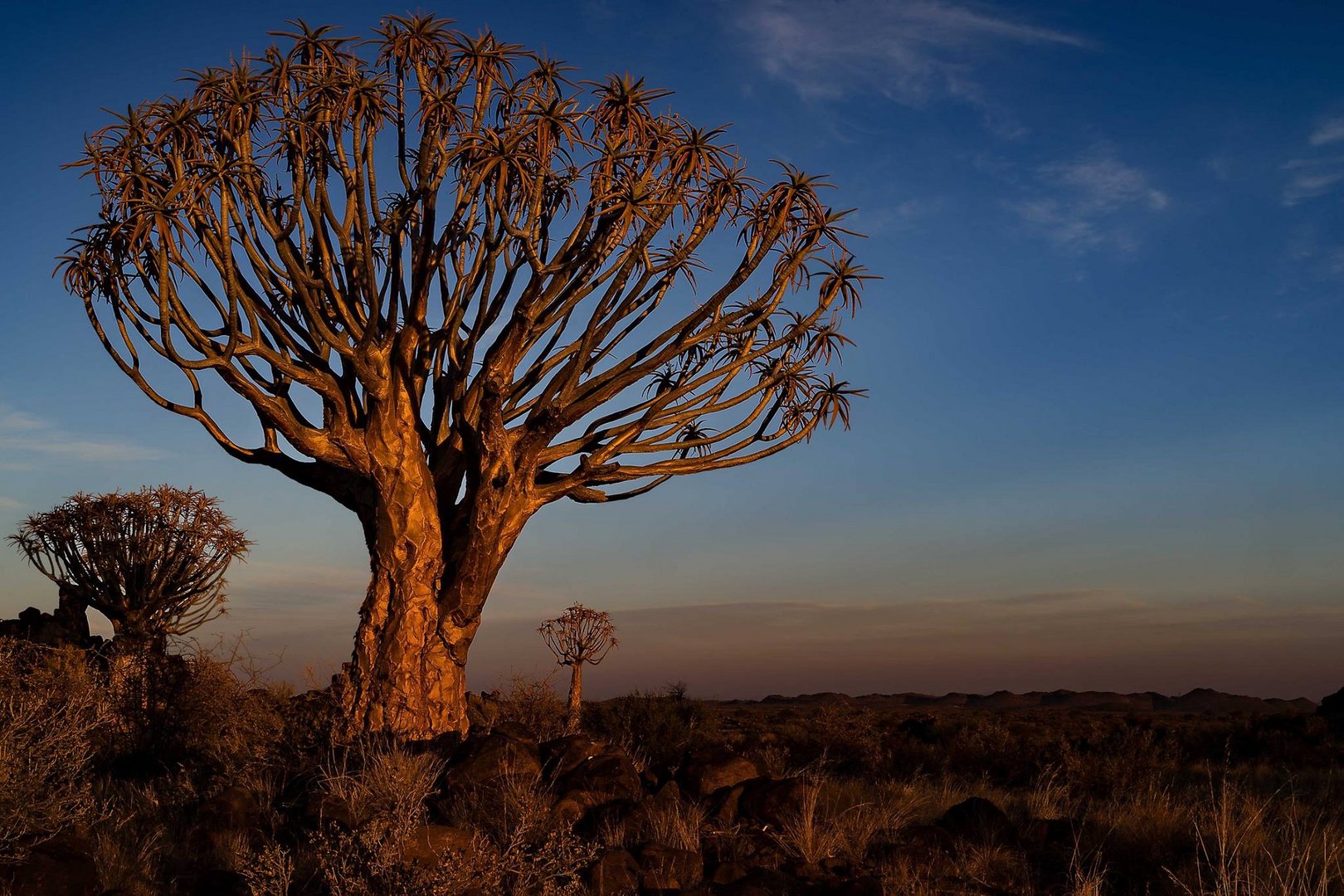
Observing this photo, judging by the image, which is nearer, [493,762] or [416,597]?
[493,762]

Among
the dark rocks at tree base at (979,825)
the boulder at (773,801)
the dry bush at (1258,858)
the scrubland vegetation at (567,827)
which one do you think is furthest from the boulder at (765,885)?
the dry bush at (1258,858)

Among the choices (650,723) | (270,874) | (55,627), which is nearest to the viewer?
(270,874)

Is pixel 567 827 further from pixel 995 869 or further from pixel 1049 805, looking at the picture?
pixel 1049 805

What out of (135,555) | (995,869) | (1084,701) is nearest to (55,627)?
(135,555)

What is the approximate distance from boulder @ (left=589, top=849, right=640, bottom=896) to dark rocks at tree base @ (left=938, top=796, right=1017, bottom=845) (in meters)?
2.60

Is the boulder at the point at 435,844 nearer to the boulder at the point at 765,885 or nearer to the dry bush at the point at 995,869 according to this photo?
the boulder at the point at 765,885

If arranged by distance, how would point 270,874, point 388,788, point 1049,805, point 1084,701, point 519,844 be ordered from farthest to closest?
1. point 1084,701
2. point 1049,805
3. point 388,788
4. point 519,844
5. point 270,874

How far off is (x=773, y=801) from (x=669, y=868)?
5.00 feet

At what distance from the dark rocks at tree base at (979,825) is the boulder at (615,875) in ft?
8.54

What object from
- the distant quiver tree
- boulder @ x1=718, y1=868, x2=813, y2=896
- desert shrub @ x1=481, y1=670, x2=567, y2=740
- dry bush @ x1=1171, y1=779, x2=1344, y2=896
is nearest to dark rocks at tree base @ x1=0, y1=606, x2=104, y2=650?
the distant quiver tree

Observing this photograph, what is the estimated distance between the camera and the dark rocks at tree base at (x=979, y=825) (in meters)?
7.61

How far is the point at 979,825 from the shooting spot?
7770 millimetres

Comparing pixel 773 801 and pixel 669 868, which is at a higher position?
pixel 773 801

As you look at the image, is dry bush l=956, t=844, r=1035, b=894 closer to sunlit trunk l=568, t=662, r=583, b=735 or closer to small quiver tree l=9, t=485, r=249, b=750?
sunlit trunk l=568, t=662, r=583, b=735
